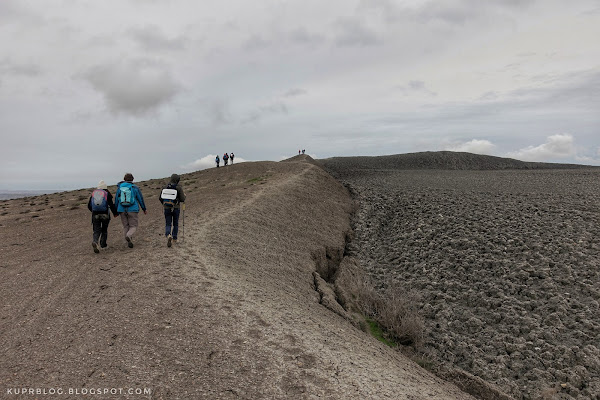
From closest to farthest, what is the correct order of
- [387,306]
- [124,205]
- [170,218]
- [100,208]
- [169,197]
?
[100,208] < [124,205] < [169,197] < [170,218] < [387,306]

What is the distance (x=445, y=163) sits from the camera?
54.6 meters

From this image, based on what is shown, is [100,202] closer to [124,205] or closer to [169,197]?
[124,205]

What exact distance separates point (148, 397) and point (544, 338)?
10.7 meters

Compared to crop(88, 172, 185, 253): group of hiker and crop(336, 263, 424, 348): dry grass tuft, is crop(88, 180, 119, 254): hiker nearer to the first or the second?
crop(88, 172, 185, 253): group of hiker

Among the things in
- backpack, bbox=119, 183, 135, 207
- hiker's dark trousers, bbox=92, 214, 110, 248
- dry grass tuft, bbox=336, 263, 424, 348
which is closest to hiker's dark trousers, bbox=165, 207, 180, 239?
backpack, bbox=119, 183, 135, 207

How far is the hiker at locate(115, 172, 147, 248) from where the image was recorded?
10.4 meters

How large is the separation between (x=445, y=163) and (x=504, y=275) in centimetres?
4567

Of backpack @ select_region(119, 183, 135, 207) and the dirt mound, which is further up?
the dirt mound

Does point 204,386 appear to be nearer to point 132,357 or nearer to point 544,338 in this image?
point 132,357

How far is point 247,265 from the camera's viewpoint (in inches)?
435

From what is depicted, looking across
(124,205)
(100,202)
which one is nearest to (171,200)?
(124,205)

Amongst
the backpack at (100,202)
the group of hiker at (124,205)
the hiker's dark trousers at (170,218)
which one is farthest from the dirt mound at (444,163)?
the backpack at (100,202)

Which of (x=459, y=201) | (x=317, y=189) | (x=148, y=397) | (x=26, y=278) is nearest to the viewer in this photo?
(x=148, y=397)

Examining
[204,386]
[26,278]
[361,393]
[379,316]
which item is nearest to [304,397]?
[361,393]
